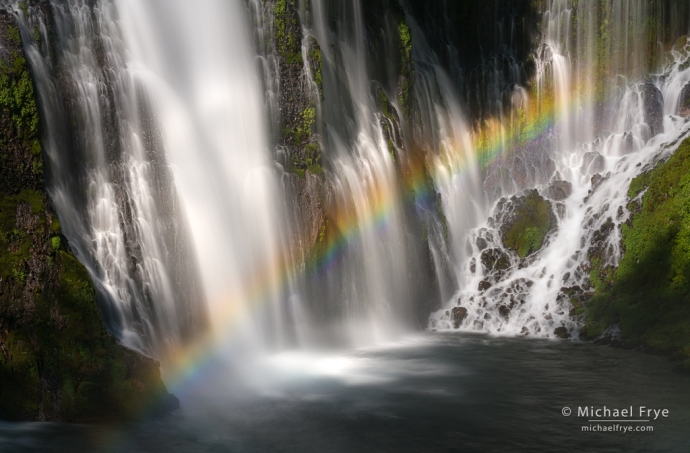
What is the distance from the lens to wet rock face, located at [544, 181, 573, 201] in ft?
90.2

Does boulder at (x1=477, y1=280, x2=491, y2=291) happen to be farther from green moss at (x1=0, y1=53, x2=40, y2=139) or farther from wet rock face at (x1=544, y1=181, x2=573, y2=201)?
green moss at (x1=0, y1=53, x2=40, y2=139)

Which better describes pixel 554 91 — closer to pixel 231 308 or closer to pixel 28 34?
pixel 231 308

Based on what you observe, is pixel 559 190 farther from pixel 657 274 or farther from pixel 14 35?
pixel 14 35

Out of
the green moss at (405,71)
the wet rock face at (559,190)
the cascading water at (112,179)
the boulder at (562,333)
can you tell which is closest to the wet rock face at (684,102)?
the wet rock face at (559,190)

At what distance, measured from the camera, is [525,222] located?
2677 centimetres

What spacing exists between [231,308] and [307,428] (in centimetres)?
583

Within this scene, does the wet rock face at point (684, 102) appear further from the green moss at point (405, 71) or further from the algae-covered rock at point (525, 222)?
the green moss at point (405, 71)

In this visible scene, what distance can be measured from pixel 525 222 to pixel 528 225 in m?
0.23

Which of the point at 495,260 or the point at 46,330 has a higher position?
the point at 495,260

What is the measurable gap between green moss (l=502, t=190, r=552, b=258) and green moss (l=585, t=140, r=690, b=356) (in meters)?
3.55

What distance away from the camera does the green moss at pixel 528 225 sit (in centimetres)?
2588

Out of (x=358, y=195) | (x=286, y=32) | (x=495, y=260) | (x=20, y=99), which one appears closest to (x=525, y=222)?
(x=495, y=260)

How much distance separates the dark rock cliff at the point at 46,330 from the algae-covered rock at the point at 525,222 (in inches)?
602

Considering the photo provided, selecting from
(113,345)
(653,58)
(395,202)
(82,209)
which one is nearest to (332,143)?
(395,202)
